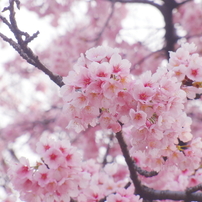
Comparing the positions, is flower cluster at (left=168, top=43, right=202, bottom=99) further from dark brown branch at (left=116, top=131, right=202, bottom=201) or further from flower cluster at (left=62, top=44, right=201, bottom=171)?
dark brown branch at (left=116, top=131, right=202, bottom=201)

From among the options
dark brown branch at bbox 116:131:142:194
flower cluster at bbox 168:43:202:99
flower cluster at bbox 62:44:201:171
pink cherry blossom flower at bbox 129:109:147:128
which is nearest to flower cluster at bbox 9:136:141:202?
dark brown branch at bbox 116:131:142:194

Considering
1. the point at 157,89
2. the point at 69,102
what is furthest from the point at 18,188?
the point at 157,89

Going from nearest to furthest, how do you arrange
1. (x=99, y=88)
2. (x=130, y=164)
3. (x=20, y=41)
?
(x=99, y=88) → (x=20, y=41) → (x=130, y=164)

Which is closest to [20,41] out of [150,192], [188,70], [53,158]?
[53,158]

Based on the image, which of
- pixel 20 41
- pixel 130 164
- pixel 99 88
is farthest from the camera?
Answer: pixel 130 164

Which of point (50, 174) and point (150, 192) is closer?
point (50, 174)

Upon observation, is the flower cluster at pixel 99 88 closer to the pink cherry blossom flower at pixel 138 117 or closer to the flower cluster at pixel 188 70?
the pink cherry blossom flower at pixel 138 117

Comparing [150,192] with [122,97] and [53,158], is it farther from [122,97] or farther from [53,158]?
[122,97]

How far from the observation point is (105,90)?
1312 millimetres

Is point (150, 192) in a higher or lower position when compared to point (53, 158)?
lower

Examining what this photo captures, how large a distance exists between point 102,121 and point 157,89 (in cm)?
33

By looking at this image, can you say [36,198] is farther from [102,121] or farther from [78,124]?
[102,121]

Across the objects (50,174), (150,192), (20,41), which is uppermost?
(20,41)

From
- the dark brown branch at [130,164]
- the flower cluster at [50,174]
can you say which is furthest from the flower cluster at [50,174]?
the dark brown branch at [130,164]
